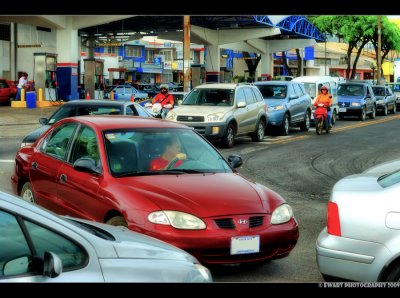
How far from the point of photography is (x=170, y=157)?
7184 mm

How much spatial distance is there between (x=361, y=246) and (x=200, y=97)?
46.7 feet

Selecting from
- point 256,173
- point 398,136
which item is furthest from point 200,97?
point 398,136

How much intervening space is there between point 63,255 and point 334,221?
7.89 ft

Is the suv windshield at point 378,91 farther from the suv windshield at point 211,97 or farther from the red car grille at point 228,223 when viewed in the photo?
the red car grille at point 228,223

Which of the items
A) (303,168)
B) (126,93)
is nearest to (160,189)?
(303,168)

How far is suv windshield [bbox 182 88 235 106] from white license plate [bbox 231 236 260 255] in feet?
41.4

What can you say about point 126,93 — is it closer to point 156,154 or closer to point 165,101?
point 165,101

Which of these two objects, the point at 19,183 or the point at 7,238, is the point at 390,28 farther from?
the point at 7,238

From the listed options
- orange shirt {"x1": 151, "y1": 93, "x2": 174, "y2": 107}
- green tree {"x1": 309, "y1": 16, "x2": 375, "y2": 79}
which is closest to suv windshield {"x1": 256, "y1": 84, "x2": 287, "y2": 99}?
orange shirt {"x1": 151, "y1": 93, "x2": 174, "y2": 107}

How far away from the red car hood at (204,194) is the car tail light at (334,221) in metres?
1.04

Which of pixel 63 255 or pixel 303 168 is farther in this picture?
pixel 303 168

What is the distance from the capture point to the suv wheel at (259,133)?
19.9 metres

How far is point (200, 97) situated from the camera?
1911cm

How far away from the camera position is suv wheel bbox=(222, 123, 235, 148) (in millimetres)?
17812
